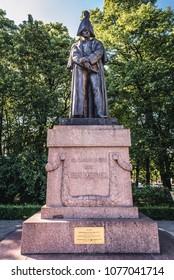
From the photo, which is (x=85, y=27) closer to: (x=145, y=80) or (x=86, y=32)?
(x=86, y=32)

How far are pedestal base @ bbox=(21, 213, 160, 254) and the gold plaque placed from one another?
5 centimetres

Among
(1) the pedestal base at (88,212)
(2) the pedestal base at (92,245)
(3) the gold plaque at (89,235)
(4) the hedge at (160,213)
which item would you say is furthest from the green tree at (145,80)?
(3) the gold plaque at (89,235)

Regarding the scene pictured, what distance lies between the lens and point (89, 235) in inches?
152

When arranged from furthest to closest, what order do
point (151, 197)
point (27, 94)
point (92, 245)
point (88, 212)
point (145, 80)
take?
point (27, 94), point (145, 80), point (151, 197), point (88, 212), point (92, 245)

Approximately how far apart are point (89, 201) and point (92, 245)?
894 millimetres

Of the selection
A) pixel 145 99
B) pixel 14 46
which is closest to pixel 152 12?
pixel 145 99

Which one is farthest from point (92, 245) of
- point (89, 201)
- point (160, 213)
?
point (160, 213)

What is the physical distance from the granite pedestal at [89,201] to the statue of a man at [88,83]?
52 centimetres

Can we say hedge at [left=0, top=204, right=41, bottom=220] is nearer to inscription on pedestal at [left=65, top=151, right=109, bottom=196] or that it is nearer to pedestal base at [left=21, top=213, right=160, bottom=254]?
inscription on pedestal at [left=65, top=151, right=109, bottom=196]

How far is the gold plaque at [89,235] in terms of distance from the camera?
3844 millimetres

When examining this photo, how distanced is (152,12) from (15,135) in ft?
45.6

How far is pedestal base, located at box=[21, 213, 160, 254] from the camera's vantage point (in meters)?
3.82

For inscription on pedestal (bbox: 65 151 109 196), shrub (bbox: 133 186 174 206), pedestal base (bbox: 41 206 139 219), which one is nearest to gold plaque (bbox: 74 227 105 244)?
pedestal base (bbox: 41 206 139 219)

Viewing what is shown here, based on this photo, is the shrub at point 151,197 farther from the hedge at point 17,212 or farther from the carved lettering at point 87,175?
the carved lettering at point 87,175
